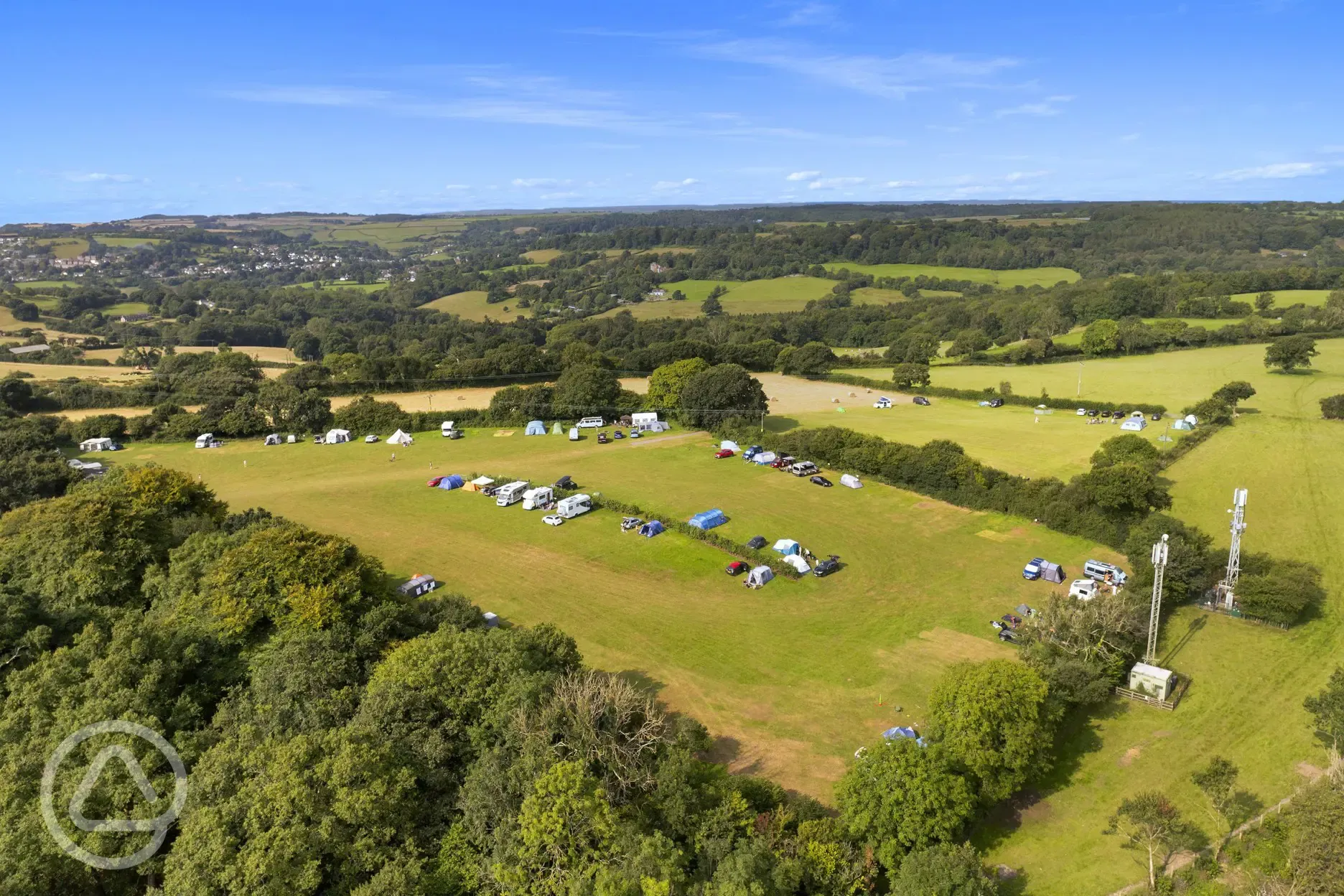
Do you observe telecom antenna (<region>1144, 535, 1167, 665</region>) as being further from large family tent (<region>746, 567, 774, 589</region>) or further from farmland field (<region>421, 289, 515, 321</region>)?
farmland field (<region>421, 289, 515, 321</region>)

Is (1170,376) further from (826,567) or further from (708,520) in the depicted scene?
(708,520)

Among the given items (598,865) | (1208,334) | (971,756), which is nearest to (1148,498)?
(971,756)

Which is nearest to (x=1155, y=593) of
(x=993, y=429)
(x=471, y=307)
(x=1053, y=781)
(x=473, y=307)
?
(x=1053, y=781)

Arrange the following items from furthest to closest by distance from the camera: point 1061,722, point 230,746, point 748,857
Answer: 1. point 1061,722
2. point 230,746
3. point 748,857

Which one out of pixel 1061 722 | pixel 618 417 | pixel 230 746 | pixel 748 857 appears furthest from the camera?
pixel 618 417

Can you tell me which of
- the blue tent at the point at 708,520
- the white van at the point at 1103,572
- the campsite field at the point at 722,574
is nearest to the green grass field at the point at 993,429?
the campsite field at the point at 722,574

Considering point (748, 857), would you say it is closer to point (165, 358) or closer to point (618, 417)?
point (618, 417)

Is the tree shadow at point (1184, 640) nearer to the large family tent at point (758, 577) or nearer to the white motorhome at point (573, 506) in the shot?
the large family tent at point (758, 577)
